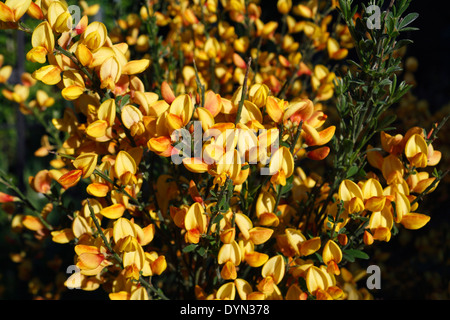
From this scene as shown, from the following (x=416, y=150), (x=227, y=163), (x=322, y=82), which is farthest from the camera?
(x=322, y=82)

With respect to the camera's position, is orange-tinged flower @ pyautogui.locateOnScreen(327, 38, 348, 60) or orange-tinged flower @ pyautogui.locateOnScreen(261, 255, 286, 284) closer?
orange-tinged flower @ pyautogui.locateOnScreen(261, 255, 286, 284)

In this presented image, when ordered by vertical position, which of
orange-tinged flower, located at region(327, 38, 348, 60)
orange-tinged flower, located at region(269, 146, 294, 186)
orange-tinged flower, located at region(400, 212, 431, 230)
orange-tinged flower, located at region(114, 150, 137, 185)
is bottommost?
orange-tinged flower, located at region(400, 212, 431, 230)

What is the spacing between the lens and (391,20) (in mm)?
488

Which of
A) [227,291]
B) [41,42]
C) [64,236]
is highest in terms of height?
[41,42]

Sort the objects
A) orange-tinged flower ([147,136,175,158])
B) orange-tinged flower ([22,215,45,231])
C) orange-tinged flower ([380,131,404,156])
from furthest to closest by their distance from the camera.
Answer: orange-tinged flower ([22,215,45,231]) < orange-tinged flower ([380,131,404,156]) < orange-tinged flower ([147,136,175,158])

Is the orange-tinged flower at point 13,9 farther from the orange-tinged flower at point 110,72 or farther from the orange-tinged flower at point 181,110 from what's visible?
the orange-tinged flower at point 181,110

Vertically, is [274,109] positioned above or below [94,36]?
below

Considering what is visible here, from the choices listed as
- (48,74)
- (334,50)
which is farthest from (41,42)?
(334,50)

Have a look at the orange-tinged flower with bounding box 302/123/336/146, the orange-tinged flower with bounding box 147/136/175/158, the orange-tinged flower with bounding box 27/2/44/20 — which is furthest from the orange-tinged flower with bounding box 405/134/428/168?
the orange-tinged flower with bounding box 27/2/44/20

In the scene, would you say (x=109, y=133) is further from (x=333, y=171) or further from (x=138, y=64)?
(x=333, y=171)

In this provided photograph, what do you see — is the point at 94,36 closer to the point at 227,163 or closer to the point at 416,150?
the point at 227,163

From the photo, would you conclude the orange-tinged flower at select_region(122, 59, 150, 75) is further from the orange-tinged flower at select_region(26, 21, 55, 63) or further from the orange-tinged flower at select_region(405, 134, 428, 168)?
the orange-tinged flower at select_region(405, 134, 428, 168)

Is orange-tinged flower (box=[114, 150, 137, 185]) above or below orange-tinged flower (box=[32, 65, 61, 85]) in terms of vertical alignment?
below
